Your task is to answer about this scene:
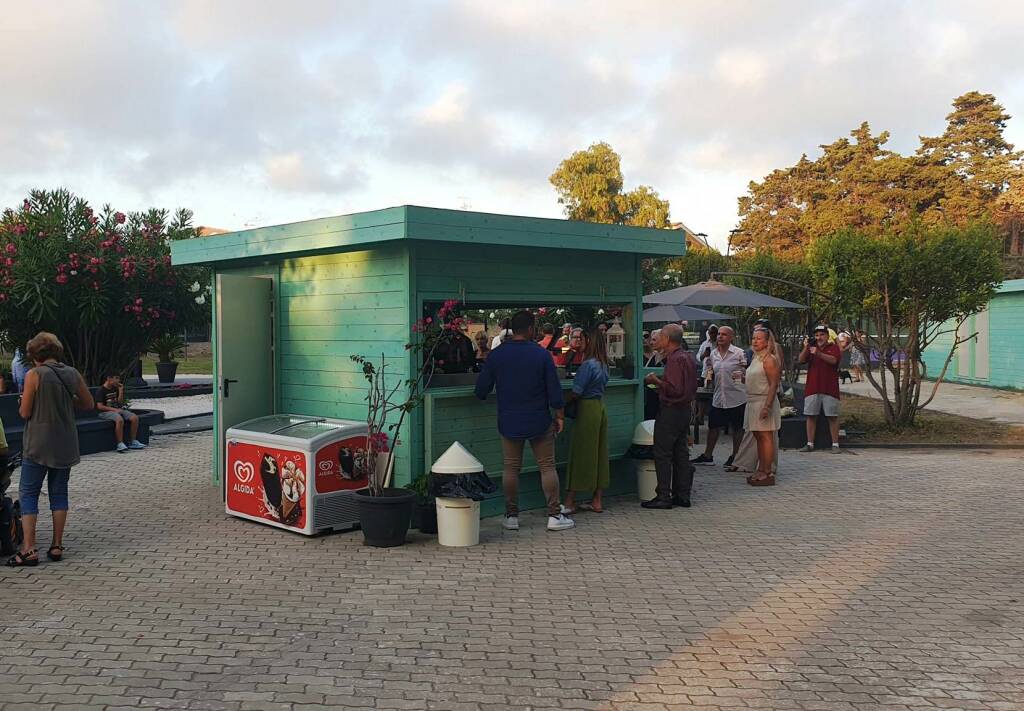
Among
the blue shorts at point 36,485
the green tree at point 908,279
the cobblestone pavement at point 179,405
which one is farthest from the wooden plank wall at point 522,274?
the cobblestone pavement at point 179,405

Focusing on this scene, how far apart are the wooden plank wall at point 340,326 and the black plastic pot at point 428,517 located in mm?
432

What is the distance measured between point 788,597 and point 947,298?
917 centimetres

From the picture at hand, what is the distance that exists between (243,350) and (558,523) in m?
3.56

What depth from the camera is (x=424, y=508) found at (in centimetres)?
761

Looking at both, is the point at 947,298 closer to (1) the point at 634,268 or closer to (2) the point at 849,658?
(1) the point at 634,268

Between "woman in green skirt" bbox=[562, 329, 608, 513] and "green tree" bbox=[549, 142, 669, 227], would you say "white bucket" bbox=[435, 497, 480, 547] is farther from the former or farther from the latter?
"green tree" bbox=[549, 142, 669, 227]

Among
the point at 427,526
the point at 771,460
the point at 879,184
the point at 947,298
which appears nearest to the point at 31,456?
the point at 427,526

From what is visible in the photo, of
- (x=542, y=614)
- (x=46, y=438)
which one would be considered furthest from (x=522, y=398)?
(x=46, y=438)

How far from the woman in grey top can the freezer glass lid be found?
5.40ft

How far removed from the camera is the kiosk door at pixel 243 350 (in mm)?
8938

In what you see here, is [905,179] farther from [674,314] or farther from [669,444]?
[669,444]

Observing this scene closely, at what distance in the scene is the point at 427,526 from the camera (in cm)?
762

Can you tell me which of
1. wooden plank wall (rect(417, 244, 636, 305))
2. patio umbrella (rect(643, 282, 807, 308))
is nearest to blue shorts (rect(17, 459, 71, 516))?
wooden plank wall (rect(417, 244, 636, 305))

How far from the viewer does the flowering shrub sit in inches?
557
